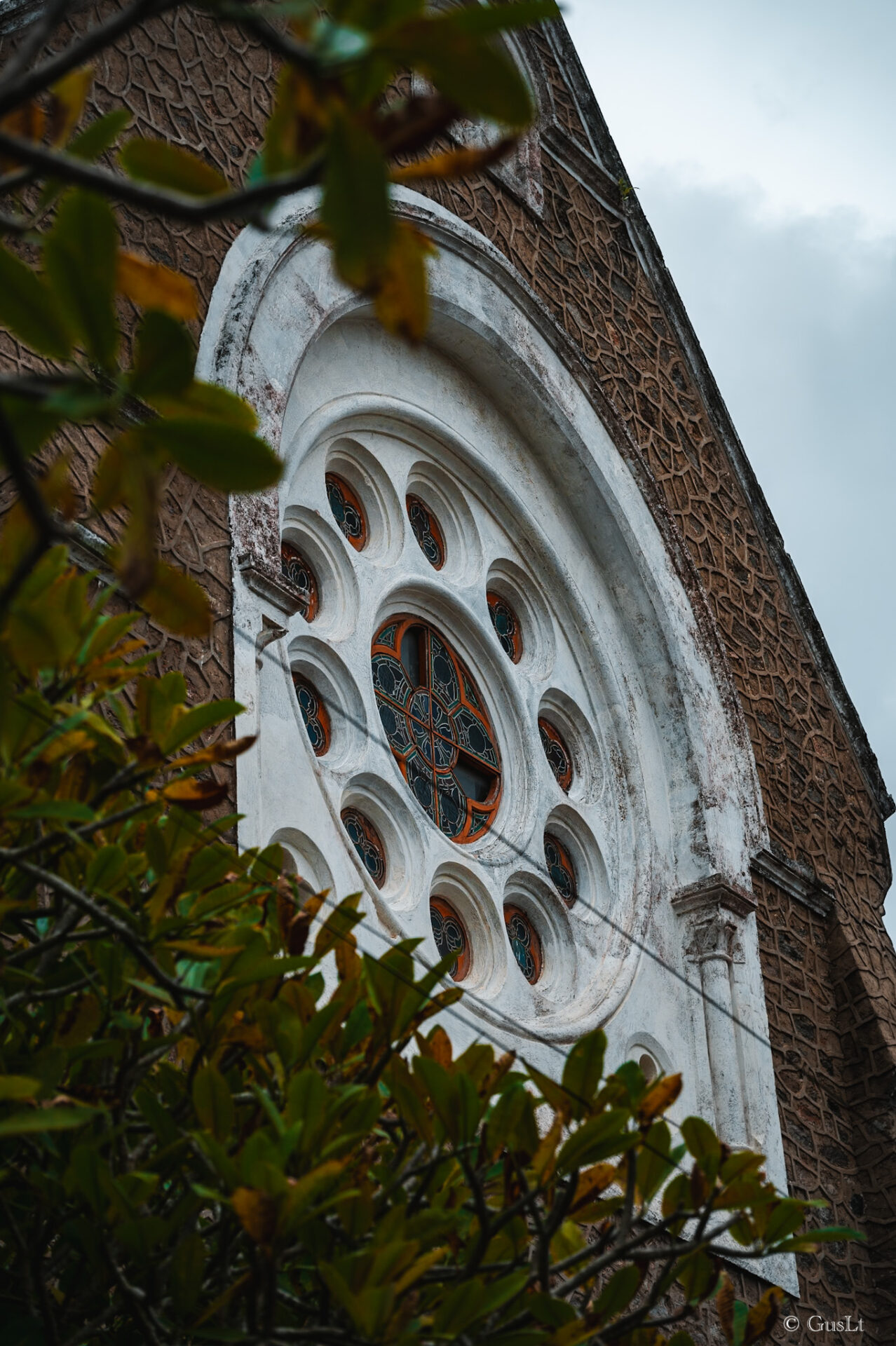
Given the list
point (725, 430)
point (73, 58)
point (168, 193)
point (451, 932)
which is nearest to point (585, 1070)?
point (168, 193)

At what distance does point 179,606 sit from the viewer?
1735mm

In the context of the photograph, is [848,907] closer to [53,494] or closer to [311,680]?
[311,680]

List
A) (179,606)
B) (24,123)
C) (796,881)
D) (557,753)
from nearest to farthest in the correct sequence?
(179,606) → (24,123) → (557,753) → (796,881)

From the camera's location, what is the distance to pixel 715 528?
9.09 m

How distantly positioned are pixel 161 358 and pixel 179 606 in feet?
0.97

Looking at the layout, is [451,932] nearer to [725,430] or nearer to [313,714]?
[313,714]

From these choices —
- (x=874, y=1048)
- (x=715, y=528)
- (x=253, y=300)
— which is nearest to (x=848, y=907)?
(x=874, y=1048)

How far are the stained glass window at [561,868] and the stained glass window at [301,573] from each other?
5.30 feet

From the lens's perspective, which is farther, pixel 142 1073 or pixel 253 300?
pixel 253 300

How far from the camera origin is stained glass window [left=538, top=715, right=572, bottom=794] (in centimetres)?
768

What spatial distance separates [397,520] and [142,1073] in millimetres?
4757

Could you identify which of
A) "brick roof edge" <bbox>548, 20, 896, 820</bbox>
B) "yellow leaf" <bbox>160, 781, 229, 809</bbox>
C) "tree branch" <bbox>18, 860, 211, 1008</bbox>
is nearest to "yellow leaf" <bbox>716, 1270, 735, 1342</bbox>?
"tree branch" <bbox>18, 860, 211, 1008</bbox>

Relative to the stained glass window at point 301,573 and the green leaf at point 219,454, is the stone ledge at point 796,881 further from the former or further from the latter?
the green leaf at point 219,454

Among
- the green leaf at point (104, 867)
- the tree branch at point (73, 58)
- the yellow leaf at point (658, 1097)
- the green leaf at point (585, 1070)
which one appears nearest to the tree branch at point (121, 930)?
the green leaf at point (104, 867)
